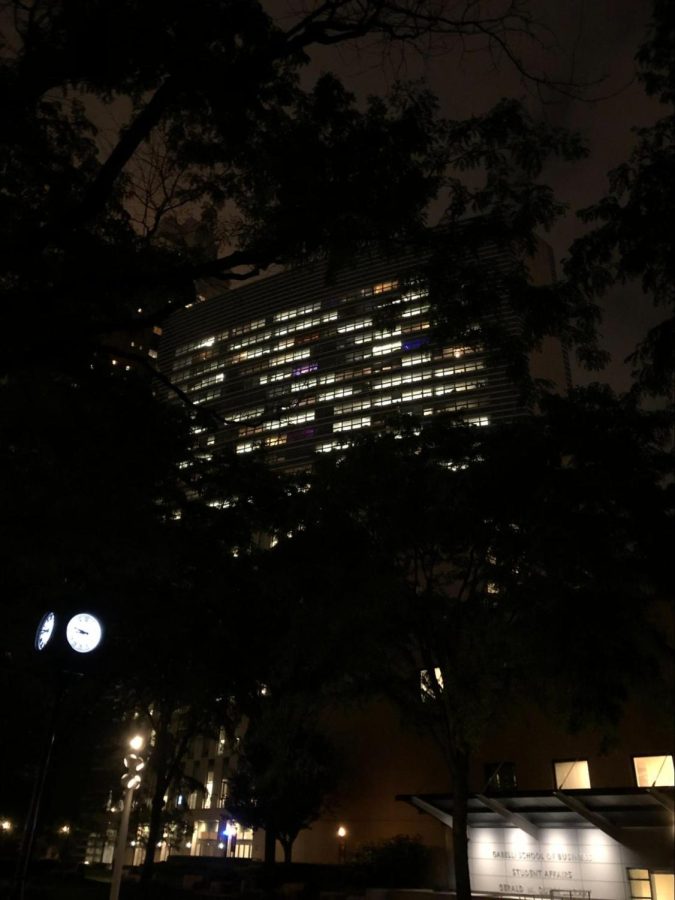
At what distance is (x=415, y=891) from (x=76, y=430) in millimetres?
21911

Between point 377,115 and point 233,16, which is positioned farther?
point 377,115

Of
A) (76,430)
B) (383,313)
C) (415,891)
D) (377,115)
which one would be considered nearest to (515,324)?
(383,313)

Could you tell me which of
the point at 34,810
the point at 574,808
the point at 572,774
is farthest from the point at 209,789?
the point at 34,810

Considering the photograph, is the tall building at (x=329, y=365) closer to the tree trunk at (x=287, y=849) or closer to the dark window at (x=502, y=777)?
the tree trunk at (x=287, y=849)

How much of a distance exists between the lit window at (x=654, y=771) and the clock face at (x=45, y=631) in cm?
2189

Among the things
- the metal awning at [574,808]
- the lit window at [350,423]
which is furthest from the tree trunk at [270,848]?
the lit window at [350,423]

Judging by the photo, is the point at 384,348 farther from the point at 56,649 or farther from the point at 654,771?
the point at 56,649

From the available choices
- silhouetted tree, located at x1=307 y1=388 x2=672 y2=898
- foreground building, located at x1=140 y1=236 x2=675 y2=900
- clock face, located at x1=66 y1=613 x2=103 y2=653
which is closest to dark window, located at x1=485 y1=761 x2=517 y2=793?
foreground building, located at x1=140 y1=236 x2=675 y2=900

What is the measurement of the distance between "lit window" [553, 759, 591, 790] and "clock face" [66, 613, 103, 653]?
22106mm

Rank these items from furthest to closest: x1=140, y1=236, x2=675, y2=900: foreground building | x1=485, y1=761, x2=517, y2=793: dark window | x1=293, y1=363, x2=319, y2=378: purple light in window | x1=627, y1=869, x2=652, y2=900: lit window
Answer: x1=293, y1=363, x2=319, y2=378: purple light in window, x1=485, y1=761, x2=517, y2=793: dark window, x1=627, y1=869, x2=652, y2=900: lit window, x1=140, y1=236, x2=675, y2=900: foreground building

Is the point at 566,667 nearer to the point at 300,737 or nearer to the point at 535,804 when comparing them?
the point at 535,804

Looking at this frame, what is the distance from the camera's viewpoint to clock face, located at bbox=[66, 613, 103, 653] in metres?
8.16

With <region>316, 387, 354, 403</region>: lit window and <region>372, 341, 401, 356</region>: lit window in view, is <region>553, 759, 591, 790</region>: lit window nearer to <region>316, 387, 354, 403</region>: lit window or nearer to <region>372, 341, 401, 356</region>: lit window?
<region>372, 341, 401, 356</region>: lit window

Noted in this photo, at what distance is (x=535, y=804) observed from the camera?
22.8 meters
